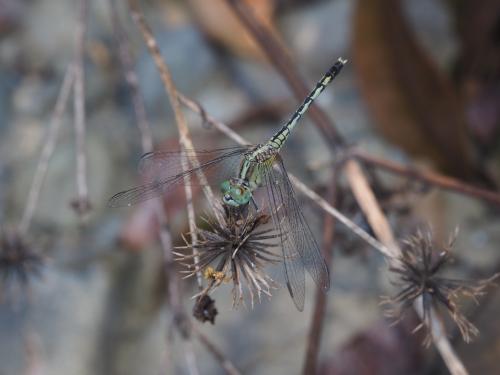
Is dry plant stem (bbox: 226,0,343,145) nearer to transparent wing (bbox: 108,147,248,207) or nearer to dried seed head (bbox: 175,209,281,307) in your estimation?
transparent wing (bbox: 108,147,248,207)

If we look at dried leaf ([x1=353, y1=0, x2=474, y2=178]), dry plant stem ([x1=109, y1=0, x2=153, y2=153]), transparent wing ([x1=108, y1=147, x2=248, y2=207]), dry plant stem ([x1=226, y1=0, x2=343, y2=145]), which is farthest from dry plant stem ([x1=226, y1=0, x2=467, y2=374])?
dried leaf ([x1=353, y1=0, x2=474, y2=178])

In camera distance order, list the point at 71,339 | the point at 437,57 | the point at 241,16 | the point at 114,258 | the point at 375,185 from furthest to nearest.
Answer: the point at 437,57, the point at 114,258, the point at 71,339, the point at 241,16, the point at 375,185

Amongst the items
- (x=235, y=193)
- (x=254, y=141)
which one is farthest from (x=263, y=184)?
(x=254, y=141)

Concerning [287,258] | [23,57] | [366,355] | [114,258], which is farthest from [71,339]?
[23,57]

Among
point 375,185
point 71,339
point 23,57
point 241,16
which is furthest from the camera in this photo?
point 23,57

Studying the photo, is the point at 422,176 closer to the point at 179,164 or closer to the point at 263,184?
the point at 263,184

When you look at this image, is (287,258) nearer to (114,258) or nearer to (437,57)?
(114,258)
